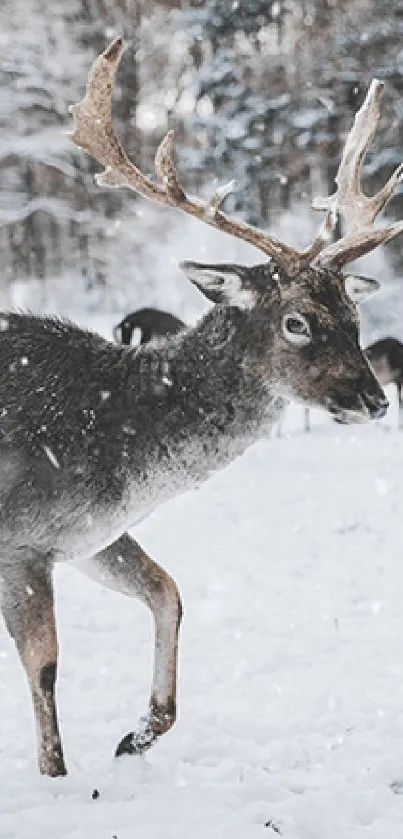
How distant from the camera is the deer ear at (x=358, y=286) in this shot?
14.1ft

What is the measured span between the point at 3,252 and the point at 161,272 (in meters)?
7.92

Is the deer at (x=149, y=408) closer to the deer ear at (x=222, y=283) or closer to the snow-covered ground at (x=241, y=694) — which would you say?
the deer ear at (x=222, y=283)

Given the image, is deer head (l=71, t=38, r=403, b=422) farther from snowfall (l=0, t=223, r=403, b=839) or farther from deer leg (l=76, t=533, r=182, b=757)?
snowfall (l=0, t=223, r=403, b=839)

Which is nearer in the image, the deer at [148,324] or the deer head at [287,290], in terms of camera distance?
the deer head at [287,290]

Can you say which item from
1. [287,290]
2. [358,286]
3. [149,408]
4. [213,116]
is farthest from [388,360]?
[149,408]

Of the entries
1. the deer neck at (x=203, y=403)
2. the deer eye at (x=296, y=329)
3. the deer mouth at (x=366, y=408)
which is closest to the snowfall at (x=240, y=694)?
the deer neck at (x=203, y=403)

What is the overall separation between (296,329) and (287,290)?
163 millimetres

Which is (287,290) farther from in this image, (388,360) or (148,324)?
(388,360)

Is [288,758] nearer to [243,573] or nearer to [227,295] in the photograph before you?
[227,295]

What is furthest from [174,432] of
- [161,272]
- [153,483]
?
[161,272]

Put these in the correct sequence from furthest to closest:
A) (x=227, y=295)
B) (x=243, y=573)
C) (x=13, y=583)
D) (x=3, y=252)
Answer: (x=3, y=252), (x=243, y=573), (x=227, y=295), (x=13, y=583)

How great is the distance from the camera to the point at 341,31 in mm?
24562

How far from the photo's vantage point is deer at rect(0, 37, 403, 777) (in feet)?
12.9

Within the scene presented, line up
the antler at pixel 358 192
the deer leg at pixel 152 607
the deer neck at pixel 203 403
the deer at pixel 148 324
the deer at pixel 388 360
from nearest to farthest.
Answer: the deer neck at pixel 203 403 < the deer leg at pixel 152 607 < the antler at pixel 358 192 < the deer at pixel 148 324 < the deer at pixel 388 360
